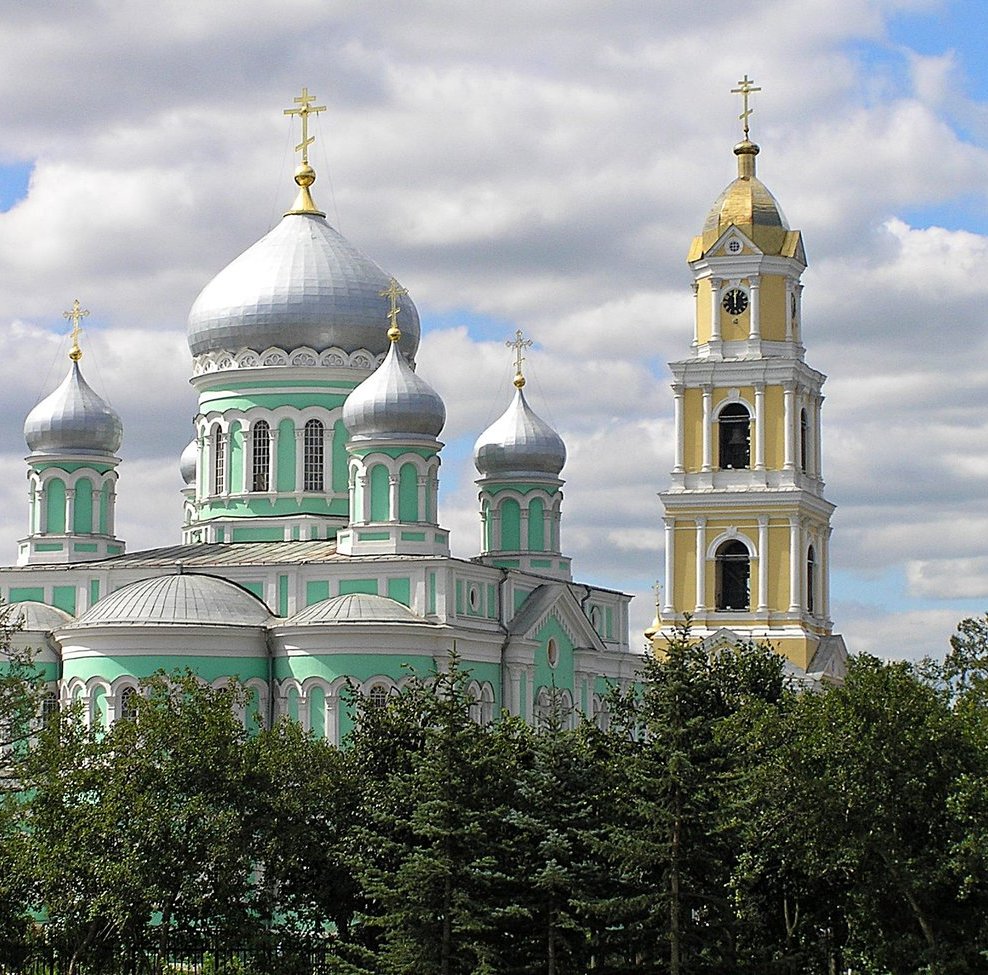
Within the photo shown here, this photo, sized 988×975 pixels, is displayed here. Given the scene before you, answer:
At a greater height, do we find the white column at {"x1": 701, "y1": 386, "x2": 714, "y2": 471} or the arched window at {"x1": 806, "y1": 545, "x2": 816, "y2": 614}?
the white column at {"x1": 701, "y1": 386, "x2": 714, "y2": 471}

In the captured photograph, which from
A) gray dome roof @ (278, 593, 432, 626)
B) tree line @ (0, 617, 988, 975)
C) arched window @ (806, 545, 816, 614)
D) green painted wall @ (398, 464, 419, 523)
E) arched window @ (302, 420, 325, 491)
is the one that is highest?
arched window @ (302, 420, 325, 491)

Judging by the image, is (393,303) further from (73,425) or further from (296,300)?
(73,425)

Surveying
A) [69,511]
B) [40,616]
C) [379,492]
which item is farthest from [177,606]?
[69,511]

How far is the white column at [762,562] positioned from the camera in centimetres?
4406

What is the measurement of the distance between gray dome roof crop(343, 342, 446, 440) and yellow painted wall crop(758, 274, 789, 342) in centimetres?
787

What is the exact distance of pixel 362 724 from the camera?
93.9 ft

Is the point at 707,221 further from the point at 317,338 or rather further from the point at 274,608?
the point at 274,608

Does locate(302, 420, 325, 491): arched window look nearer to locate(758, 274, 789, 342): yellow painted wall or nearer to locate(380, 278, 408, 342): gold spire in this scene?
locate(380, 278, 408, 342): gold spire

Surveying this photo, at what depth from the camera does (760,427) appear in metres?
44.2

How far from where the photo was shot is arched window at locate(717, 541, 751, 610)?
44.6 m

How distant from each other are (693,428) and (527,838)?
19.8 metres

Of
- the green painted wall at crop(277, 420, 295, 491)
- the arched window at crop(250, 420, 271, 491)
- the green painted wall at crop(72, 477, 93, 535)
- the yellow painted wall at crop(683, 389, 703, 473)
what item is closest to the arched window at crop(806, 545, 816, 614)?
the yellow painted wall at crop(683, 389, 703, 473)

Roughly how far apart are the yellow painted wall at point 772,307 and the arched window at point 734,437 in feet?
5.07

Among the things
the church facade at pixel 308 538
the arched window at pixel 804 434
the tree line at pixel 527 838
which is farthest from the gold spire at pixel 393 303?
the tree line at pixel 527 838
